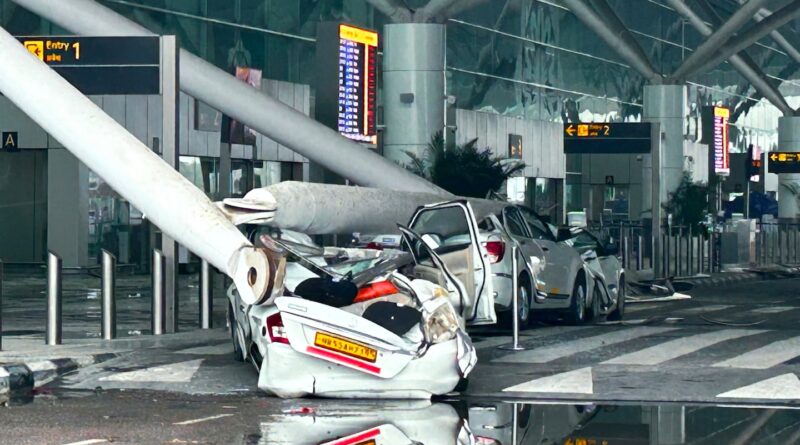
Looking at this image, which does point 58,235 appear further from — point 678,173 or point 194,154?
point 678,173

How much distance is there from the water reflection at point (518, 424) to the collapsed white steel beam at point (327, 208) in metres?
3.44

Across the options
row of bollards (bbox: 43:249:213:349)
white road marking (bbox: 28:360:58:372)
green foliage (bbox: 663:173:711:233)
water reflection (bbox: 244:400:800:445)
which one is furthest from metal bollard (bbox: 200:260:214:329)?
green foliage (bbox: 663:173:711:233)

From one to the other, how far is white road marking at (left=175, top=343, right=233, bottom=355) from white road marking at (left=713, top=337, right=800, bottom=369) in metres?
4.92

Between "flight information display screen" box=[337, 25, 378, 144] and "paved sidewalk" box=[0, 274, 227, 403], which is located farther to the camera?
"flight information display screen" box=[337, 25, 378, 144]

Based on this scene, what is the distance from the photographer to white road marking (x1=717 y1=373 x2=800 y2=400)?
43.3ft

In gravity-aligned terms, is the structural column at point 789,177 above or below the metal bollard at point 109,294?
above

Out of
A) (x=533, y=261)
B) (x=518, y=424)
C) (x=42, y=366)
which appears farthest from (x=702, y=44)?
(x=518, y=424)

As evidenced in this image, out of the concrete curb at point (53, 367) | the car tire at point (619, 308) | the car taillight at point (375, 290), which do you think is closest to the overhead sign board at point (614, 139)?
the car tire at point (619, 308)

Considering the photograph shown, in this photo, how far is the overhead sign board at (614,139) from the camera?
121 feet

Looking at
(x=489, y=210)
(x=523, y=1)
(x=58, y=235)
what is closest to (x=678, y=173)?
(x=523, y=1)

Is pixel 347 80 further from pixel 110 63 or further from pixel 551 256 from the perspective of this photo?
pixel 110 63

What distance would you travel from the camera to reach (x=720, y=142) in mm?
64938

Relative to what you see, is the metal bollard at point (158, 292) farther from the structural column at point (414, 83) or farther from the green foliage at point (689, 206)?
the green foliage at point (689, 206)

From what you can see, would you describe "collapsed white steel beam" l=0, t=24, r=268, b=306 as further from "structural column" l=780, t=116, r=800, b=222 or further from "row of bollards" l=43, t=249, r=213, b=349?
"structural column" l=780, t=116, r=800, b=222
